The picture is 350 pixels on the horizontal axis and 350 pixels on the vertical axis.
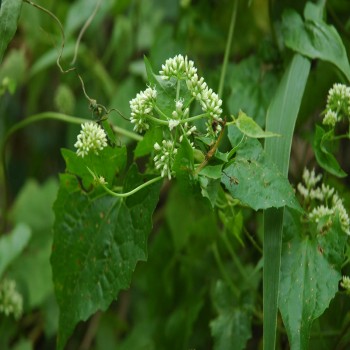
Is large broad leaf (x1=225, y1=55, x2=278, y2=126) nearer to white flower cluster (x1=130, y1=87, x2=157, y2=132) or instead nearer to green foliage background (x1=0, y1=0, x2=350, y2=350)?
green foliage background (x1=0, y1=0, x2=350, y2=350)

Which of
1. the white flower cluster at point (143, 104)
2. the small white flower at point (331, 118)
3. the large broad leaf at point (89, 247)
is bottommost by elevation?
the large broad leaf at point (89, 247)

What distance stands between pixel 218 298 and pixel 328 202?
24 centimetres

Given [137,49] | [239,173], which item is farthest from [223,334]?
[137,49]

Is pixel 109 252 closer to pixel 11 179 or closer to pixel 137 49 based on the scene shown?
pixel 137 49

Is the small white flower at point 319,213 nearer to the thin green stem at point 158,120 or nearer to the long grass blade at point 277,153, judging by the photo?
the long grass blade at point 277,153

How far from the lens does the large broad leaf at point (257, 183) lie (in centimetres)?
67

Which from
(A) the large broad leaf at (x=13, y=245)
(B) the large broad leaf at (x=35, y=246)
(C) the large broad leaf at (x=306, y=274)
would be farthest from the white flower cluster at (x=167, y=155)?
(B) the large broad leaf at (x=35, y=246)

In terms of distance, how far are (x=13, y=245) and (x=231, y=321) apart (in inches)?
17.2

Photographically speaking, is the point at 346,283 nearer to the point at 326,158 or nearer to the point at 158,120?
the point at 326,158

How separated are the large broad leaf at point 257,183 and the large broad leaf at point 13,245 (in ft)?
1.85

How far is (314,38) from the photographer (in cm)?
88

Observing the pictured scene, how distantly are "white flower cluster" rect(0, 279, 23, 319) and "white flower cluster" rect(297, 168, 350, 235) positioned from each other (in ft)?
1.96

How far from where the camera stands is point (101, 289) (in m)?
Answer: 0.82

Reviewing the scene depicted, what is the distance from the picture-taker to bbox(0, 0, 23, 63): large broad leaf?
772 mm
